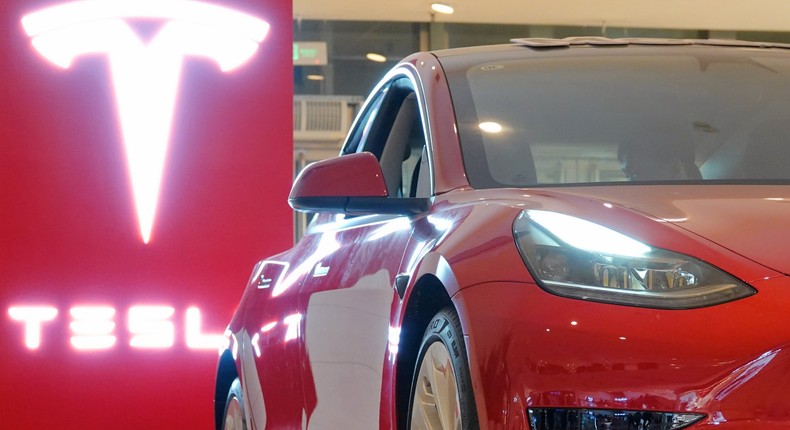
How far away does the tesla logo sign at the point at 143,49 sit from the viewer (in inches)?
240

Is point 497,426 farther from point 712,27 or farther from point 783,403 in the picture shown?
point 712,27

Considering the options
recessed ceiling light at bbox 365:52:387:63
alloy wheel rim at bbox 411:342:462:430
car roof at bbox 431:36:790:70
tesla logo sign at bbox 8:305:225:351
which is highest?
recessed ceiling light at bbox 365:52:387:63

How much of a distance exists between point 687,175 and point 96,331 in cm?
418

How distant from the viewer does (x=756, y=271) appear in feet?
5.84

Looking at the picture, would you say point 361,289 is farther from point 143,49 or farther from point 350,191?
point 143,49

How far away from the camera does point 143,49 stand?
20.3ft

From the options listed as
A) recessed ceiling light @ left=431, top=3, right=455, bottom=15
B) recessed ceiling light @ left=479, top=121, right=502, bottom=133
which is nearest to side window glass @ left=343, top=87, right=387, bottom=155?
recessed ceiling light @ left=479, top=121, right=502, bottom=133

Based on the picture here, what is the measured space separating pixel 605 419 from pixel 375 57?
11.5 m

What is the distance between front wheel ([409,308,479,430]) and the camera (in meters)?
1.99

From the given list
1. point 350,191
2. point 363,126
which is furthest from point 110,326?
point 350,191

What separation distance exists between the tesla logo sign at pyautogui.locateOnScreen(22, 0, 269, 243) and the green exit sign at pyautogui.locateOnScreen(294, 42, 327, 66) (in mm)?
6519

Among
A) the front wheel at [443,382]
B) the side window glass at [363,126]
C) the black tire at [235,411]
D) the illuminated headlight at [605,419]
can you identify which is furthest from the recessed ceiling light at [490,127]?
the black tire at [235,411]

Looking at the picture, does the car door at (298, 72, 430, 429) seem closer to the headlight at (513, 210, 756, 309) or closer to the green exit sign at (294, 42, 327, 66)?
the headlight at (513, 210, 756, 309)

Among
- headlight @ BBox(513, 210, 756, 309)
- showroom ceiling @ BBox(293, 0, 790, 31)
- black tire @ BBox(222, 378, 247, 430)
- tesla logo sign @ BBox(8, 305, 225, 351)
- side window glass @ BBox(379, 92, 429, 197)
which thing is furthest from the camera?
showroom ceiling @ BBox(293, 0, 790, 31)
